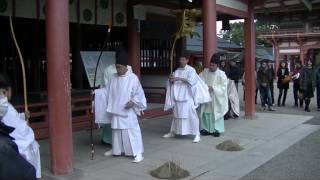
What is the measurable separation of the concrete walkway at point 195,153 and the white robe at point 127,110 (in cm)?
29

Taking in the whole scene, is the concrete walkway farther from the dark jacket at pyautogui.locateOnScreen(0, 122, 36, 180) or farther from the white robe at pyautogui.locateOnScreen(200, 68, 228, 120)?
the dark jacket at pyautogui.locateOnScreen(0, 122, 36, 180)

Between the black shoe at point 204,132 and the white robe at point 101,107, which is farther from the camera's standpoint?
the black shoe at point 204,132

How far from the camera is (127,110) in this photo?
749 centimetres

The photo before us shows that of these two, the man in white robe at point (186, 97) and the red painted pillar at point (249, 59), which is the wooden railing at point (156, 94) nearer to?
the red painted pillar at point (249, 59)

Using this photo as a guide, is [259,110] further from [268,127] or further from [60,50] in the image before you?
[60,50]

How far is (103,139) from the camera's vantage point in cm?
876

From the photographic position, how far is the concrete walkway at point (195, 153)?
688cm

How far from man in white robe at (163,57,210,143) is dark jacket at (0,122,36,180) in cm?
664

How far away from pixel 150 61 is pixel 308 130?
6266 millimetres

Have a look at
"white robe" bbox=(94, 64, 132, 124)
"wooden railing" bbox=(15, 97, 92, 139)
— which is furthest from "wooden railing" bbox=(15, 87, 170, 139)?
"white robe" bbox=(94, 64, 132, 124)

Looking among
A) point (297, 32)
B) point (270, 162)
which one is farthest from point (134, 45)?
point (297, 32)

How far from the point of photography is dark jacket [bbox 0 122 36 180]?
259 cm

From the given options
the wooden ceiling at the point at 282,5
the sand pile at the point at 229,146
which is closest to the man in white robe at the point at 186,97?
the sand pile at the point at 229,146

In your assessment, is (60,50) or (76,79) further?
(76,79)
